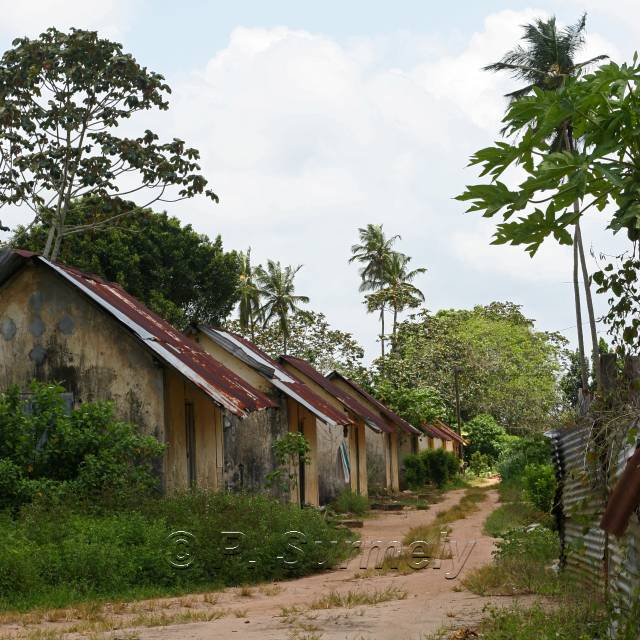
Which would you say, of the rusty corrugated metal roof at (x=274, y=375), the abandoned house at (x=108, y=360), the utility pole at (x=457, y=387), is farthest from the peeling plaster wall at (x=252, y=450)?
the utility pole at (x=457, y=387)

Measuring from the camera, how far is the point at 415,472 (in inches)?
1500

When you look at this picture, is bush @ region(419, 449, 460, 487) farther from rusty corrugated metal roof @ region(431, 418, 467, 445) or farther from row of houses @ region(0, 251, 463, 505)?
row of houses @ region(0, 251, 463, 505)

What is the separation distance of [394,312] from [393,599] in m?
43.3

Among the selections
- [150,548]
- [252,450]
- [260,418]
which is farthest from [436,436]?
[150,548]

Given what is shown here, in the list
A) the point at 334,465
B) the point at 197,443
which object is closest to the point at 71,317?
→ the point at 197,443

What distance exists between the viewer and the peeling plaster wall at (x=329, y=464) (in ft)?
89.5

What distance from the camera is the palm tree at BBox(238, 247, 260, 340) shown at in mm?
50594

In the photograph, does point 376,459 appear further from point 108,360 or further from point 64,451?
point 64,451

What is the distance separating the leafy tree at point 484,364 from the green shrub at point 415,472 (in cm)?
988

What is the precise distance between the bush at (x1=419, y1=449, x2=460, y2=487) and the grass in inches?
1071

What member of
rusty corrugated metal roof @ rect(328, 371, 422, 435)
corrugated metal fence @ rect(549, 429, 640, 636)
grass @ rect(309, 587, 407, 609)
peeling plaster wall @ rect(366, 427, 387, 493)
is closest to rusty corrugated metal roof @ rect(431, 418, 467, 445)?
rusty corrugated metal roof @ rect(328, 371, 422, 435)

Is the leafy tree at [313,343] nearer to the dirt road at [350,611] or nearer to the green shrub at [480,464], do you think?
the green shrub at [480,464]

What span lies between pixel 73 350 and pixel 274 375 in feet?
24.4

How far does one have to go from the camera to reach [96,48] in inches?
959
